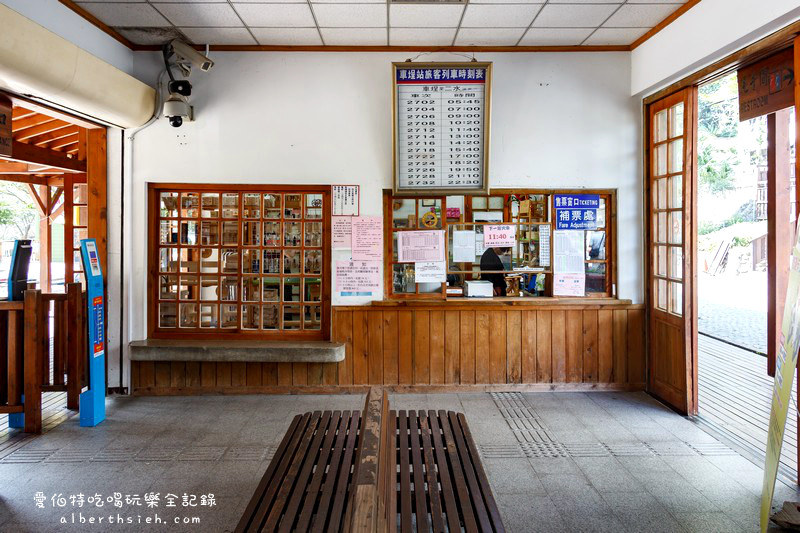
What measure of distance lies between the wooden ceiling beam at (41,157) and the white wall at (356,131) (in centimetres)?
98

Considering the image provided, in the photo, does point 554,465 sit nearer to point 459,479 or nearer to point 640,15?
point 459,479

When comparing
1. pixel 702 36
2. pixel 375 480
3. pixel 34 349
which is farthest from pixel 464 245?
pixel 34 349

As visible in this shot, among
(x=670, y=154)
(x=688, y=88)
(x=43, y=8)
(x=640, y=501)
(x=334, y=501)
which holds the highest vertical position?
(x=43, y=8)

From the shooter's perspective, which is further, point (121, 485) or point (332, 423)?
point (121, 485)

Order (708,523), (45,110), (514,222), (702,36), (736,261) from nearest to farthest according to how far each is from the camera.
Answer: (708,523), (702,36), (45,110), (514,222), (736,261)

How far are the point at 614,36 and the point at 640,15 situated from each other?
0.44 m

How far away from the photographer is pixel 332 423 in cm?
281

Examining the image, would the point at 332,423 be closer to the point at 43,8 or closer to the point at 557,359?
the point at 557,359

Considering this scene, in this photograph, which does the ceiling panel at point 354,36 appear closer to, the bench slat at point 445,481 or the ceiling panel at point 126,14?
the ceiling panel at point 126,14

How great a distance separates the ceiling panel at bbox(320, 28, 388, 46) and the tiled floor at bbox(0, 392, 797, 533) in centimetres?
353

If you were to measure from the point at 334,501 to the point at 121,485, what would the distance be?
189 centimetres

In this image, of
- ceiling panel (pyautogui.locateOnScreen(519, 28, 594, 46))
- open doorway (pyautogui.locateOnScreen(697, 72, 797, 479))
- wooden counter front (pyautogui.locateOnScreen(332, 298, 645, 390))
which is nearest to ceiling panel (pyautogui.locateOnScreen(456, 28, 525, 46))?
ceiling panel (pyautogui.locateOnScreen(519, 28, 594, 46))

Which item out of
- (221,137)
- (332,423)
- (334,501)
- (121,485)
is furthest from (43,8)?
(334,501)

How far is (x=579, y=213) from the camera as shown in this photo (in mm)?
4922
